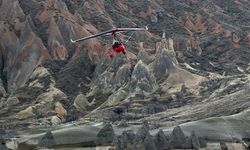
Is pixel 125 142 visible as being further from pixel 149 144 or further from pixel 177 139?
pixel 177 139

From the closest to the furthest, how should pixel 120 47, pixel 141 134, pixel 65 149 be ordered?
pixel 120 47
pixel 141 134
pixel 65 149

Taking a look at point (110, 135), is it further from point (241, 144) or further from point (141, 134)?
point (241, 144)

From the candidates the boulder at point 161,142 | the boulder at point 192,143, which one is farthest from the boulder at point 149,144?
the boulder at point 192,143

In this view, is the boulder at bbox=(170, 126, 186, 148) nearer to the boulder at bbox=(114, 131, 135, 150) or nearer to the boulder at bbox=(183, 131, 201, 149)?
the boulder at bbox=(183, 131, 201, 149)

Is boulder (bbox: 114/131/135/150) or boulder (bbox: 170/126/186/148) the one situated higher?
boulder (bbox: 114/131/135/150)

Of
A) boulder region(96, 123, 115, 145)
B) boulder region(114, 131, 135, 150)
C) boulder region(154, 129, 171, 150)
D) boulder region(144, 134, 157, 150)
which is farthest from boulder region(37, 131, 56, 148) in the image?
boulder region(144, 134, 157, 150)

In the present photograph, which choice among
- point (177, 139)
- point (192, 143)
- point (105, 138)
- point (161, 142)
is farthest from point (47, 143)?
point (192, 143)

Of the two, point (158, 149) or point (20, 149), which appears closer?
point (158, 149)

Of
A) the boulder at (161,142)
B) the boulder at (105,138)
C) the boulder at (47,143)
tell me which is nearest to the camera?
the boulder at (161,142)

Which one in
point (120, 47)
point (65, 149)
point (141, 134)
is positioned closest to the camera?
point (120, 47)

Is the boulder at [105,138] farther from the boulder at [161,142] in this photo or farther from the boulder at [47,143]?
the boulder at [161,142]

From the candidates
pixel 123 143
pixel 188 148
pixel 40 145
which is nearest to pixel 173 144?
pixel 188 148
